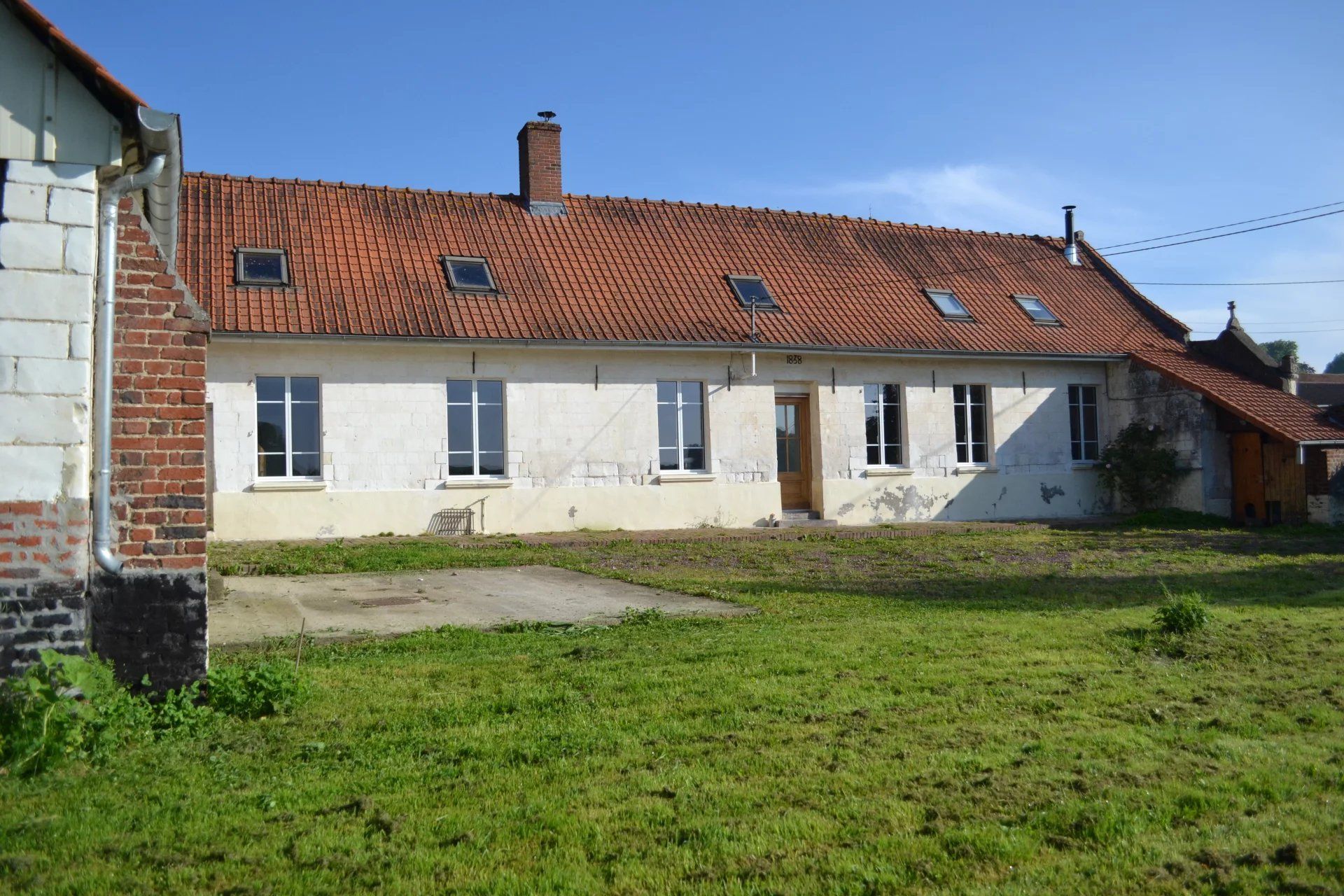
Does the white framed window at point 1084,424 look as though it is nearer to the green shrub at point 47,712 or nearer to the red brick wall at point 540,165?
the red brick wall at point 540,165

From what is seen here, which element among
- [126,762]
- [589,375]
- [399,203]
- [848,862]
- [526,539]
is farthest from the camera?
[399,203]

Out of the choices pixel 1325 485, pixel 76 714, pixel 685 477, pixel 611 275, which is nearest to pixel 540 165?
pixel 611 275

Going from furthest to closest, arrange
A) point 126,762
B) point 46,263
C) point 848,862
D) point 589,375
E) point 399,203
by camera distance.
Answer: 1. point 399,203
2. point 589,375
3. point 46,263
4. point 126,762
5. point 848,862

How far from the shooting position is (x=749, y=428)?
20219 millimetres

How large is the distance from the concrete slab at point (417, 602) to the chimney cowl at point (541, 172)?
10.7 m

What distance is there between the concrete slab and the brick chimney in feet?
35.1

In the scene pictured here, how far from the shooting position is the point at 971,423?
73.7ft

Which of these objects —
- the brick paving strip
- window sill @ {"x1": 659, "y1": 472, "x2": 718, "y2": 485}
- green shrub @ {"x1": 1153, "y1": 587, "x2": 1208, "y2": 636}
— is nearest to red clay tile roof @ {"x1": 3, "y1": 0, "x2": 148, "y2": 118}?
green shrub @ {"x1": 1153, "y1": 587, "x2": 1208, "y2": 636}

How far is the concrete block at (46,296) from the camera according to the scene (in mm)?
5594

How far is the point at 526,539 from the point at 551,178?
26.9 feet

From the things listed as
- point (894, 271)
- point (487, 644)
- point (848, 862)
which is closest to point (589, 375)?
point (894, 271)

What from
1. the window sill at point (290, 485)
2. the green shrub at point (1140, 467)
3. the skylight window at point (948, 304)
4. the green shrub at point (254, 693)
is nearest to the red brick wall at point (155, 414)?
the green shrub at point (254, 693)

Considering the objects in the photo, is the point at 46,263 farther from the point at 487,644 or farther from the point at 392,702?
the point at 487,644

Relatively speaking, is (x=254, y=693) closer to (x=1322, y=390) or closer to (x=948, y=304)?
(x=948, y=304)
